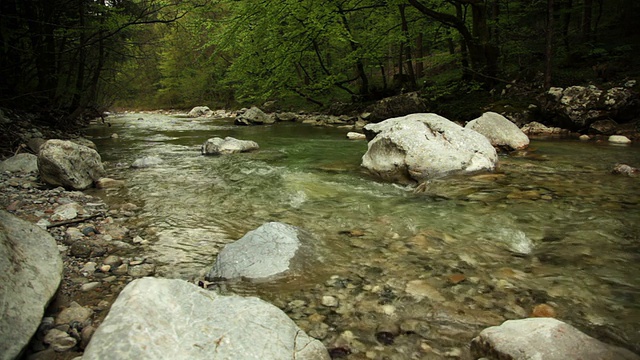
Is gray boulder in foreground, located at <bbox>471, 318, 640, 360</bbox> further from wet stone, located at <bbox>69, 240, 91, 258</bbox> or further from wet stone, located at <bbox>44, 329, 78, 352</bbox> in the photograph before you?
wet stone, located at <bbox>69, 240, 91, 258</bbox>

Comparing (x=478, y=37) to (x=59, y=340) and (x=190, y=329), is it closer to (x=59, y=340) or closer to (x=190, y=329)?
(x=190, y=329)

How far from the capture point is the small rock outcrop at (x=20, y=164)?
6078 mm

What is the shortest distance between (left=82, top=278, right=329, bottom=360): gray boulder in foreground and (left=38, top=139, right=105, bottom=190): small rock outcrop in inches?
175

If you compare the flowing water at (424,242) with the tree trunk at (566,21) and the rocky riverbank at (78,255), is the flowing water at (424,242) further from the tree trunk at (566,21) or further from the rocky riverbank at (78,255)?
the tree trunk at (566,21)

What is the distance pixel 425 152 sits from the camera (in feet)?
19.6

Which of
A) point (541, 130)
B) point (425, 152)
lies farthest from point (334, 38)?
point (425, 152)

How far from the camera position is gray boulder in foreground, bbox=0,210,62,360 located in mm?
1796

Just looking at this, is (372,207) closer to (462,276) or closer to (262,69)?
(462,276)

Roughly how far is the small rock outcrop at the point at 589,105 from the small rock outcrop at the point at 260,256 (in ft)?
32.2

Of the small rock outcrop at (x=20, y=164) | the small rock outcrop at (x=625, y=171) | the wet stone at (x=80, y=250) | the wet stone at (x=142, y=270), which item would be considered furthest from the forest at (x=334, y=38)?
the small rock outcrop at (x=625, y=171)

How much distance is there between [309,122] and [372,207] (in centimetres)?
1364

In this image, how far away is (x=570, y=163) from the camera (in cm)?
649

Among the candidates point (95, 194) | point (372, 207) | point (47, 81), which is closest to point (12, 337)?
point (372, 207)

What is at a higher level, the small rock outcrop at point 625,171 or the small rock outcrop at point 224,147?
the small rock outcrop at point 224,147
